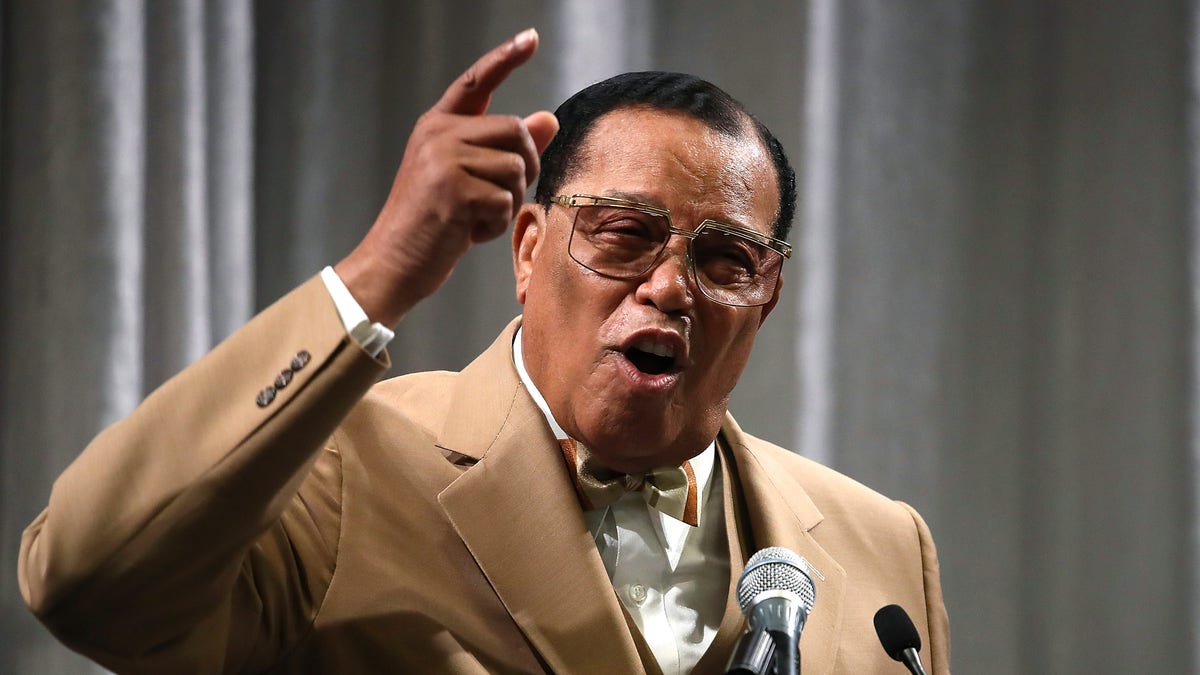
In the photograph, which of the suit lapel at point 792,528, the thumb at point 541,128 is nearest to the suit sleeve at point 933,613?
the suit lapel at point 792,528

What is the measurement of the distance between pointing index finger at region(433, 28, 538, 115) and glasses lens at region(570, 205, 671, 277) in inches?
12.0

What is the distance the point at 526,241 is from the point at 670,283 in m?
0.22

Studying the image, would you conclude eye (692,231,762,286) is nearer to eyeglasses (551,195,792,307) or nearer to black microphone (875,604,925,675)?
eyeglasses (551,195,792,307)

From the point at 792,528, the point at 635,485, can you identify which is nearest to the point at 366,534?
the point at 635,485

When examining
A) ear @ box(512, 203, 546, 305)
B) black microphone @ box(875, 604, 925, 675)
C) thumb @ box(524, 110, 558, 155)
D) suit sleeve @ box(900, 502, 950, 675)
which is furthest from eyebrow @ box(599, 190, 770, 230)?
suit sleeve @ box(900, 502, 950, 675)

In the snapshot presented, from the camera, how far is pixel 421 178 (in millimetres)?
1009

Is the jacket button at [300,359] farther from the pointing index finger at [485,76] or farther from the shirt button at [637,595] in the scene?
the shirt button at [637,595]

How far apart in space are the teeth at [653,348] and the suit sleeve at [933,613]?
1.74 feet

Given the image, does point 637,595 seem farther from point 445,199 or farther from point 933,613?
point 445,199

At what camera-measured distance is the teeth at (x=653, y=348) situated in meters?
1.30

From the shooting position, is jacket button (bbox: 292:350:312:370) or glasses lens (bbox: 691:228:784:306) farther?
glasses lens (bbox: 691:228:784:306)

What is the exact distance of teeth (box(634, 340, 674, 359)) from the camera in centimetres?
130

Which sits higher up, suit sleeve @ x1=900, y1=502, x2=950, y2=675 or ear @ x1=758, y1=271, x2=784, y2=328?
ear @ x1=758, y1=271, x2=784, y2=328

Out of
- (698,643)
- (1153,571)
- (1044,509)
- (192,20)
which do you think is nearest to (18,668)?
(192,20)
